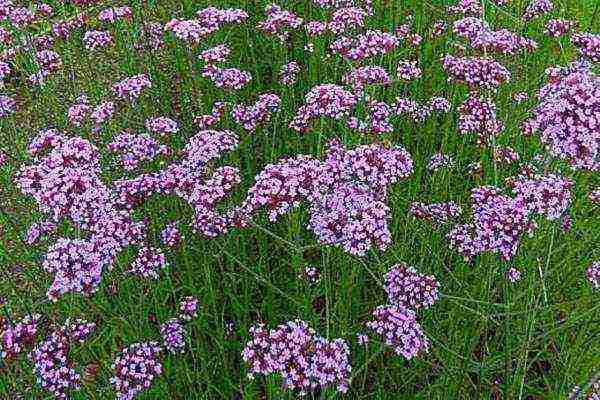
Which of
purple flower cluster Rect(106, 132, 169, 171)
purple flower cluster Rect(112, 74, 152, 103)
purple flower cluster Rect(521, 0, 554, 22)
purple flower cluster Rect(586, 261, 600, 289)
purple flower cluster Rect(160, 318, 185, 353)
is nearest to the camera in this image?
purple flower cluster Rect(586, 261, 600, 289)

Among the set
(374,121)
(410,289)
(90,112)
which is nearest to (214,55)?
(90,112)

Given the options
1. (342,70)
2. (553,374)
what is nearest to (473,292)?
(553,374)

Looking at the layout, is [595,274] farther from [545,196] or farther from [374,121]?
[374,121]

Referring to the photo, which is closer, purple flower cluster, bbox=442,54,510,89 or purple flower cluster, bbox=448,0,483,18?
purple flower cluster, bbox=442,54,510,89

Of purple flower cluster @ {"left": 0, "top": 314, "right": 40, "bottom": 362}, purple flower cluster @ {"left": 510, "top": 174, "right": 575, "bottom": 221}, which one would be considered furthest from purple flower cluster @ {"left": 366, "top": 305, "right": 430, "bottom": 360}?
purple flower cluster @ {"left": 0, "top": 314, "right": 40, "bottom": 362}

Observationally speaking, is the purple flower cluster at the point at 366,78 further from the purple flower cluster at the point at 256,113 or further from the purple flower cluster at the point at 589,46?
the purple flower cluster at the point at 589,46

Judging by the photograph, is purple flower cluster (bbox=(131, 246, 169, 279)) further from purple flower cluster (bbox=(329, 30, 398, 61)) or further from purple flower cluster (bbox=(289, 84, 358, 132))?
purple flower cluster (bbox=(329, 30, 398, 61))

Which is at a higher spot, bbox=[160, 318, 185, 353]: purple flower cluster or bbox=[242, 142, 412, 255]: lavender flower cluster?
bbox=[242, 142, 412, 255]: lavender flower cluster

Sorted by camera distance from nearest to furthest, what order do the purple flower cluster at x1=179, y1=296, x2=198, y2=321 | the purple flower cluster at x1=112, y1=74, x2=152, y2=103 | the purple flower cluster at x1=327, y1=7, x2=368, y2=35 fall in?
the purple flower cluster at x1=179, y1=296, x2=198, y2=321, the purple flower cluster at x1=112, y1=74, x2=152, y2=103, the purple flower cluster at x1=327, y1=7, x2=368, y2=35
